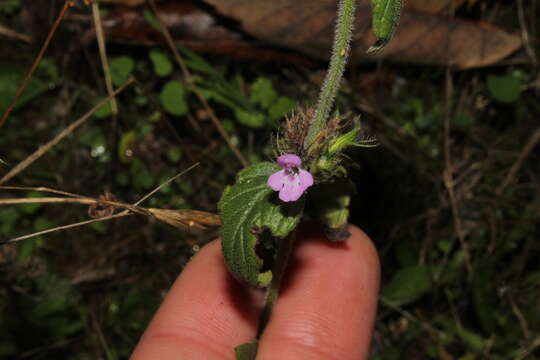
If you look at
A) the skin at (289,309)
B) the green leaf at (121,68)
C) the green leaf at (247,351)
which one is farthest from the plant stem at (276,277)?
the green leaf at (121,68)

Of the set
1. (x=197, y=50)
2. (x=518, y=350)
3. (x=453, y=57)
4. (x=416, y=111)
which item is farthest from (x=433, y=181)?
(x=197, y=50)

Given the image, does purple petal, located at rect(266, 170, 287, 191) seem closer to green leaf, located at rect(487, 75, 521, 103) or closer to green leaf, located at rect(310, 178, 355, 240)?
green leaf, located at rect(310, 178, 355, 240)

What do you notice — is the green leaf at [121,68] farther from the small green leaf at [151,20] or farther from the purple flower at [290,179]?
the purple flower at [290,179]

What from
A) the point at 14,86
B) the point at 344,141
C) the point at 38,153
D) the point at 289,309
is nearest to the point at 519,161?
the point at 289,309

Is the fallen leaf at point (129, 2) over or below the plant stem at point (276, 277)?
over

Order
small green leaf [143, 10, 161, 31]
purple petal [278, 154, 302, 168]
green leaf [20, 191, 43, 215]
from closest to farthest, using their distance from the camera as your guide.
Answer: purple petal [278, 154, 302, 168] → small green leaf [143, 10, 161, 31] → green leaf [20, 191, 43, 215]

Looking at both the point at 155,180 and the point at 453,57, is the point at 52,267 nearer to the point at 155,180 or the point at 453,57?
the point at 155,180

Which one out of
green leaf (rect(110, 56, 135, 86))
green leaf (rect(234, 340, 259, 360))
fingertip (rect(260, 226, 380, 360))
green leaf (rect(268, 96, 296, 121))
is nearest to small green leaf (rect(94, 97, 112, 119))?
green leaf (rect(110, 56, 135, 86))
